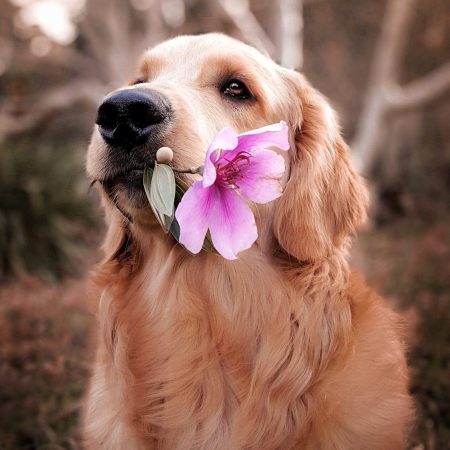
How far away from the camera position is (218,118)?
2.51 metres

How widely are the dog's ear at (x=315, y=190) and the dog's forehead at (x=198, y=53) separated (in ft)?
0.87

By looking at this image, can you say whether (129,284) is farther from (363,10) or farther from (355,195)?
(363,10)

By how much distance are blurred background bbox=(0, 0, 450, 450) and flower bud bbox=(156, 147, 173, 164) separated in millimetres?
1023

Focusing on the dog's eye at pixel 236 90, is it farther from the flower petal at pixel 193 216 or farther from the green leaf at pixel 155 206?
the flower petal at pixel 193 216

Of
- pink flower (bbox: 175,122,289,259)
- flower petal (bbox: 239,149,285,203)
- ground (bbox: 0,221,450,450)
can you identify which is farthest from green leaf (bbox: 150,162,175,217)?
ground (bbox: 0,221,450,450)

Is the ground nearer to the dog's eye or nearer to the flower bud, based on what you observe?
the flower bud

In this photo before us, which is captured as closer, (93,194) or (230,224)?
(230,224)

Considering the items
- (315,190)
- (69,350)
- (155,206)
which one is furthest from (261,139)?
(69,350)

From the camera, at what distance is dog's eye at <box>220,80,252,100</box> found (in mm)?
2633

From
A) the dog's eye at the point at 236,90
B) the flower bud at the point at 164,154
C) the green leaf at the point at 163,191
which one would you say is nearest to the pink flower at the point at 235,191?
the green leaf at the point at 163,191

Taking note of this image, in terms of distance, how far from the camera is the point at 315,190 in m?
2.60

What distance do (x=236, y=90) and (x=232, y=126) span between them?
20 centimetres

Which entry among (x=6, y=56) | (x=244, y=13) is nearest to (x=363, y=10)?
(x=244, y=13)

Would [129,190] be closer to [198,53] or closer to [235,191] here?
[235,191]
